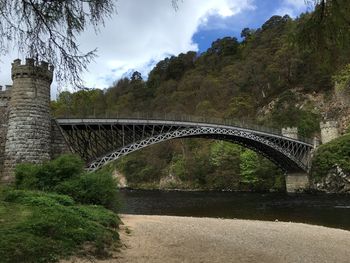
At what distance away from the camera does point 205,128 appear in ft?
145

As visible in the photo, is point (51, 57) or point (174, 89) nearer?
point (51, 57)

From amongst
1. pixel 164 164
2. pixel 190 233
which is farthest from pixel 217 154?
pixel 190 233

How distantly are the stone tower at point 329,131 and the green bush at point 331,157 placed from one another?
223 inches

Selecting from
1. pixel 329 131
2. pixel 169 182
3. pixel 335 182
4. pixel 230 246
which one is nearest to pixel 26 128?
pixel 230 246

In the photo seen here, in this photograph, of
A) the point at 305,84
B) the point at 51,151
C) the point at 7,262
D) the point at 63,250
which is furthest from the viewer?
the point at 305,84

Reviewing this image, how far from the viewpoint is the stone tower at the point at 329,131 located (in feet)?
196

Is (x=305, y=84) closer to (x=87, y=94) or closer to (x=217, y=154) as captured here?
(x=217, y=154)

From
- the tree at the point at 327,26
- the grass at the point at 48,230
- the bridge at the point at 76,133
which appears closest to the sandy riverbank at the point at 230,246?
the grass at the point at 48,230

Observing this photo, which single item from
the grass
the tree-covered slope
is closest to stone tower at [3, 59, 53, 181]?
the grass

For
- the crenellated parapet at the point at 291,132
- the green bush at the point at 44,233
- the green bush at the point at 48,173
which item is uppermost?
the crenellated parapet at the point at 291,132

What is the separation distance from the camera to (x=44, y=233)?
10.1m

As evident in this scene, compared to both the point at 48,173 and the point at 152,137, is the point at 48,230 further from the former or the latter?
the point at 152,137

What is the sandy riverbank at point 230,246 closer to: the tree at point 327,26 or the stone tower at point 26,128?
the tree at point 327,26

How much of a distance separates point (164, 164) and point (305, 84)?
2930 cm
